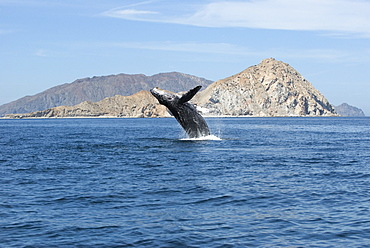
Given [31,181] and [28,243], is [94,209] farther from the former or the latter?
[31,181]

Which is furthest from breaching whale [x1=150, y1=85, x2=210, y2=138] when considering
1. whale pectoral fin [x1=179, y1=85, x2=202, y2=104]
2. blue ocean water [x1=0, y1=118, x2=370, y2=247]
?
blue ocean water [x1=0, y1=118, x2=370, y2=247]

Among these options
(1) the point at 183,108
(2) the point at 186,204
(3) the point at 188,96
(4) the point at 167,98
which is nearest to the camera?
(2) the point at 186,204

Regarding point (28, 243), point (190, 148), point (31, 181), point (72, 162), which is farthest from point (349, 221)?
point (190, 148)

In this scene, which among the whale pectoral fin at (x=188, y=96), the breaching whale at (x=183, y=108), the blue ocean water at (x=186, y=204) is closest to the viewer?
the blue ocean water at (x=186, y=204)

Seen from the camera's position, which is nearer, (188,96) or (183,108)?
(188,96)

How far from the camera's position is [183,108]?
3212 centimetres

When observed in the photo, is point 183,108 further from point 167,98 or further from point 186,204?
point 186,204

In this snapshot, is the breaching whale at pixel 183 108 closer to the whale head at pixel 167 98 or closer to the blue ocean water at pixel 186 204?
the whale head at pixel 167 98

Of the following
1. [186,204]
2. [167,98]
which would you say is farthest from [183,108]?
[186,204]

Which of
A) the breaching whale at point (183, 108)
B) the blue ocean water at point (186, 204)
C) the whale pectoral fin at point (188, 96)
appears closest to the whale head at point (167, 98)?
the breaching whale at point (183, 108)

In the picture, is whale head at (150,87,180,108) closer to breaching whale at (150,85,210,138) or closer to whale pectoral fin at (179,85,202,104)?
breaching whale at (150,85,210,138)

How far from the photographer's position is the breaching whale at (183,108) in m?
31.4

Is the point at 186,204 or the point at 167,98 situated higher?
the point at 167,98

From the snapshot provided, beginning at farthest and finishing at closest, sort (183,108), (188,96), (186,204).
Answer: (183,108) < (188,96) < (186,204)
